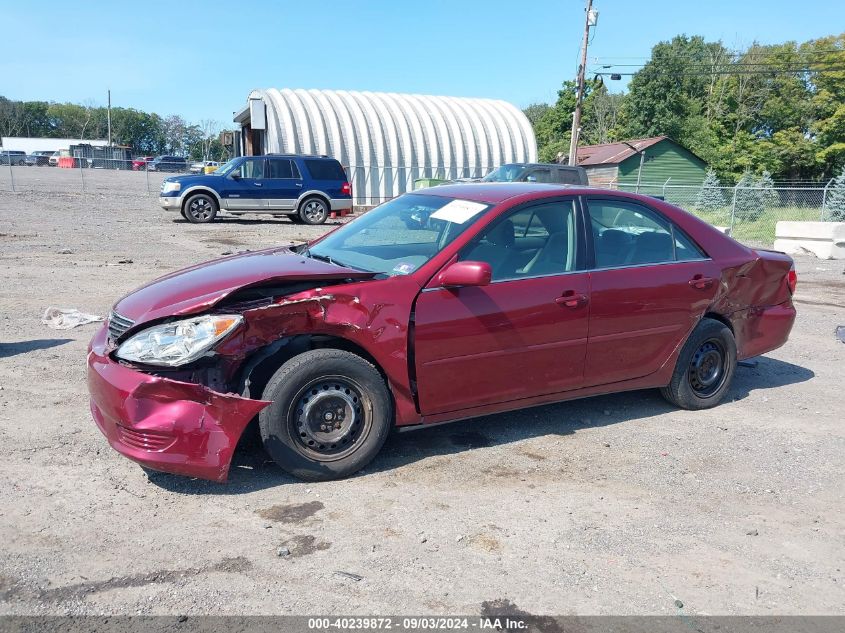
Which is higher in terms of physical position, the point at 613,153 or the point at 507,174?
the point at 613,153

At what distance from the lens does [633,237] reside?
503cm

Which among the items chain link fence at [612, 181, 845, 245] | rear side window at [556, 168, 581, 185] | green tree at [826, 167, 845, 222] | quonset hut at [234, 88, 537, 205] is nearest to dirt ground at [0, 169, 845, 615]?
rear side window at [556, 168, 581, 185]

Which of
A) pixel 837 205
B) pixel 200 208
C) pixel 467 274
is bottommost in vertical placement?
pixel 467 274

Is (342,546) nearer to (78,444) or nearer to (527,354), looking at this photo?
(527,354)

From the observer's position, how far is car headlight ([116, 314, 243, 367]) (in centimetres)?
363

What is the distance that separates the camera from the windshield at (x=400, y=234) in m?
4.44

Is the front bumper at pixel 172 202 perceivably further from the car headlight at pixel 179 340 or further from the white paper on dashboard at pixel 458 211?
the car headlight at pixel 179 340

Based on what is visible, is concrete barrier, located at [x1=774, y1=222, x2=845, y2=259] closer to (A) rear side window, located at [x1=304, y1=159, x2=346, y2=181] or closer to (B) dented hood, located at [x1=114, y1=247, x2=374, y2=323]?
(A) rear side window, located at [x1=304, y1=159, x2=346, y2=181]

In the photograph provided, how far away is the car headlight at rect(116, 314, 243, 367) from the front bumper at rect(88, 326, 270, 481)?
0.11m

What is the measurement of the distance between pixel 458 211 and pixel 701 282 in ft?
6.32

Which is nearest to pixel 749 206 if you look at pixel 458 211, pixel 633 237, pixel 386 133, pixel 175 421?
pixel 386 133

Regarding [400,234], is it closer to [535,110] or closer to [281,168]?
[281,168]

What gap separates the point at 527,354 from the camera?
4.43 m

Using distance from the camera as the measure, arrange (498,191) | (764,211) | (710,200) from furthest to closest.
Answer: (710,200) < (764,211) < (498,191)
